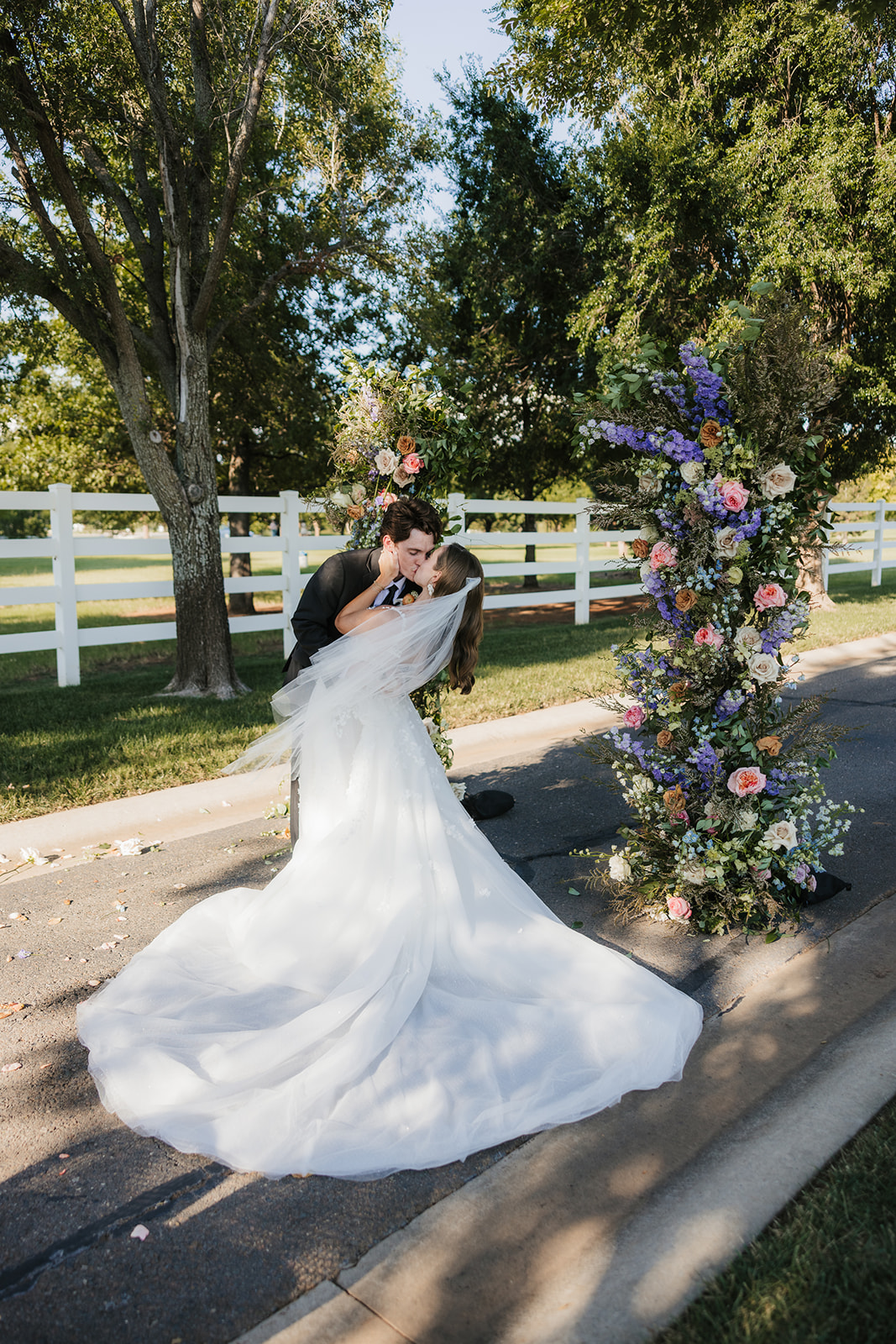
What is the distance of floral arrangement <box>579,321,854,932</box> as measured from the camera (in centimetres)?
414

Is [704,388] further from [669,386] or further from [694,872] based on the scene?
[694,872]

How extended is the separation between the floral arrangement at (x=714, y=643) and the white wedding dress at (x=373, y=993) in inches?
36.4

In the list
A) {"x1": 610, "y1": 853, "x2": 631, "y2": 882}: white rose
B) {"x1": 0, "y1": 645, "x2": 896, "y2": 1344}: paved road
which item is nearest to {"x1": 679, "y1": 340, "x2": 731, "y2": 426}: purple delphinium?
{"x1": 610, "y1": 853, "x2": 631, "y2": 882}: white rose

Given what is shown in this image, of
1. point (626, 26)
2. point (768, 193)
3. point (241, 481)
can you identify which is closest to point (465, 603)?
point (626, 26)

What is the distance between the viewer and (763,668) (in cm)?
414

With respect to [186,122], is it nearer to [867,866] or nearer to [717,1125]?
[867,866]

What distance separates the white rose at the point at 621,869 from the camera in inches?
182

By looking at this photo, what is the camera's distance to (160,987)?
3.64m

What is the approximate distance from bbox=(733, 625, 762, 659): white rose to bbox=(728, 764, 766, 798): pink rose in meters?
0.53

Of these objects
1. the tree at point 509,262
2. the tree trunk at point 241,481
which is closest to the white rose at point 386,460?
the tree at point 509,262

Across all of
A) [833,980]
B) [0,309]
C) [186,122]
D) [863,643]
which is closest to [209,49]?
Answer: [186,122]

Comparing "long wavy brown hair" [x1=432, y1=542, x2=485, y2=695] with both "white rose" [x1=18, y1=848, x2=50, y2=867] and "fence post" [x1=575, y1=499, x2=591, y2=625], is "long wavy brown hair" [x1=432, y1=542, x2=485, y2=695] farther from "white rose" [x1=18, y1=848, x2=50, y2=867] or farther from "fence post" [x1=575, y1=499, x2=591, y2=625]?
"fence post" [x1=575, y1=499, x2=591, y2=625]

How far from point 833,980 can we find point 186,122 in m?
10.7

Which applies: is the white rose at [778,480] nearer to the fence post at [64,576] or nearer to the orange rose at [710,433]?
the orange rose at [710,433]
